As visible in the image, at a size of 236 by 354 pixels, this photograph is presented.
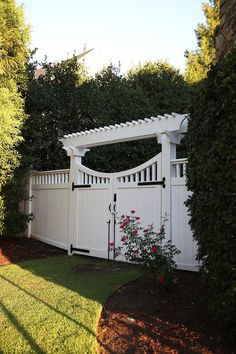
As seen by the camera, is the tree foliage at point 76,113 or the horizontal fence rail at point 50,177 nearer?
the horizontal fence rail at point 50,177

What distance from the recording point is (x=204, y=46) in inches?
778

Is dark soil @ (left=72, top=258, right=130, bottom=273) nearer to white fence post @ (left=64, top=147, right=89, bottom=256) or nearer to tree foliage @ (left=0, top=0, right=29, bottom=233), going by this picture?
white fence post @ (left=64, top=147, right=89, bottom=256)

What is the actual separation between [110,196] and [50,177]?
2691 millimetres

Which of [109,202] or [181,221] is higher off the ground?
[109,202]

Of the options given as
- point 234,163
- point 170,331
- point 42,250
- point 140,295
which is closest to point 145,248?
point 140,295

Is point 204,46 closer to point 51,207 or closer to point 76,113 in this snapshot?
point 76,113

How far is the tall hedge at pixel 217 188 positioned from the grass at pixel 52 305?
52.0 inches

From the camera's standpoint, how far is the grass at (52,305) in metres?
3.69

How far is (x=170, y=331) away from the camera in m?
3.88

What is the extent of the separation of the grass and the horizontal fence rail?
2.76 metres

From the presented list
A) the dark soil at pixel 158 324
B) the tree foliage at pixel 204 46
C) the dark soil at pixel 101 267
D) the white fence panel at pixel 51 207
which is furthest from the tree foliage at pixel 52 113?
the tree foliage at pixel 204 46

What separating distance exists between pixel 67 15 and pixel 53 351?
8540 millimetres

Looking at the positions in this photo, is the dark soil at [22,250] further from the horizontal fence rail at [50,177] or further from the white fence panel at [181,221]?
the white fence panel at [181,221]

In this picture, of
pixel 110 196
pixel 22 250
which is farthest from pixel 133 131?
pixel 22 250
